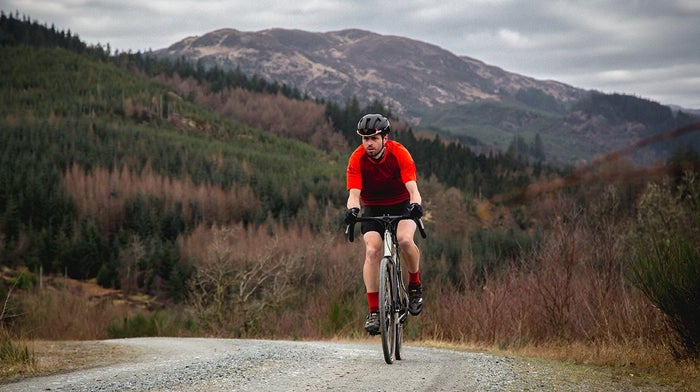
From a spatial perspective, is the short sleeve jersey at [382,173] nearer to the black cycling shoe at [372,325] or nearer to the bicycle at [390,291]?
the bicycle at [390,291]

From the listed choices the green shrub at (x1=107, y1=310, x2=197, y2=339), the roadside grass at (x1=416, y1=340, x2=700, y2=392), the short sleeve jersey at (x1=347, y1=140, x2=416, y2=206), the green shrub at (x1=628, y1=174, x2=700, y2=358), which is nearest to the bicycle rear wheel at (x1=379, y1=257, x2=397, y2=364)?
the short sleeve jersey at (x1=347, y1=140, x2=416, y2=206)

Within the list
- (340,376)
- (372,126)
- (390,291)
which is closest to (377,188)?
(372,126)

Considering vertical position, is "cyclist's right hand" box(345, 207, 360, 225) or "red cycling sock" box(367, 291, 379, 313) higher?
"cyclist's right hand" box(345, 207, 360, 225)

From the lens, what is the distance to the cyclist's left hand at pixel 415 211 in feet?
25.9

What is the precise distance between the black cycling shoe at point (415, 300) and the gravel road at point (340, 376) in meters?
0.63

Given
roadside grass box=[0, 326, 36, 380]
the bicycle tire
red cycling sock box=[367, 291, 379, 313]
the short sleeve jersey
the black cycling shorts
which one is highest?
the short sleeve jersey

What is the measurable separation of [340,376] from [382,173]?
2.63 meters

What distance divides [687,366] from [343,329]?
1414 cm

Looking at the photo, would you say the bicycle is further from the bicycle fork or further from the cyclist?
the cyclist

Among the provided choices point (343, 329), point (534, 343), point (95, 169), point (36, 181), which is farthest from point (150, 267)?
point (534, 343)

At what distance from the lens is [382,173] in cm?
859

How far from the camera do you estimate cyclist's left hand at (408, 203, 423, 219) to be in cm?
789

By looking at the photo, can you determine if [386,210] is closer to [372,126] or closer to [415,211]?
[415,211]

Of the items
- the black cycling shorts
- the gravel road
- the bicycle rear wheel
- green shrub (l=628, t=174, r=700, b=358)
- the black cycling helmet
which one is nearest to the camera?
the gravel road
